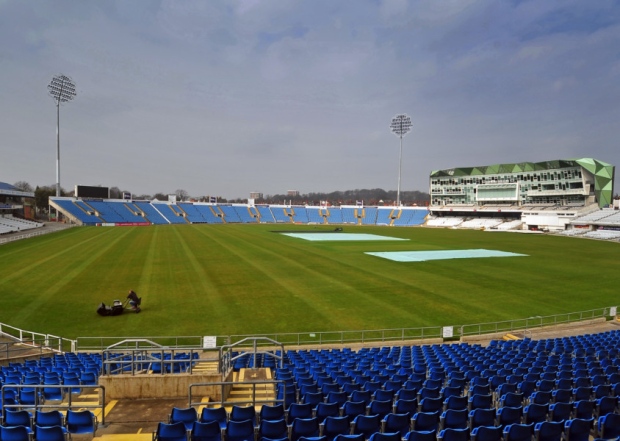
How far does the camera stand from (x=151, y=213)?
107m

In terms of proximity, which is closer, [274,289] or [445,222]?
[274,289]

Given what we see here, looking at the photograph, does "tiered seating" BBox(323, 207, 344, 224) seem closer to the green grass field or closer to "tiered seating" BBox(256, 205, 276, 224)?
"tiered seating" BBox(256, 205, 276, 224)

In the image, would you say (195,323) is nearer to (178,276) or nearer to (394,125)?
(178,276)

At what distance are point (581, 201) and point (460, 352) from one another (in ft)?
311

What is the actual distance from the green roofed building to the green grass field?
51776 millimetres

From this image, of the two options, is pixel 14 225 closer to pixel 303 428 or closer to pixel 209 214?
pixel 209 214

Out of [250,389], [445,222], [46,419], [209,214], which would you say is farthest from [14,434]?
[445,222]

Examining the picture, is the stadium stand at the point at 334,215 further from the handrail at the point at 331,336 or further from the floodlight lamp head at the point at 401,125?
the handrail at the point at 331,336

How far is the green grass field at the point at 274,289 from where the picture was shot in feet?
66.5

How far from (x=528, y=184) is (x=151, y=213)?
98712 mm

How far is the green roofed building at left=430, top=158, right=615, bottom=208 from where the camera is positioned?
88.1m

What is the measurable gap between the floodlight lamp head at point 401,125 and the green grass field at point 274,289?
76.7 meters

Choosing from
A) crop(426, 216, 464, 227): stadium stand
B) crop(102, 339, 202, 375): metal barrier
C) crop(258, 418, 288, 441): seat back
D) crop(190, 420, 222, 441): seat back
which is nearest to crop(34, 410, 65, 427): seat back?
crop(102, 339, 202, 375): metal barrier

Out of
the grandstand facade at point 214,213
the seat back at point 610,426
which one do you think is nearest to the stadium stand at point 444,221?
the grandstand facade at point 214,213
